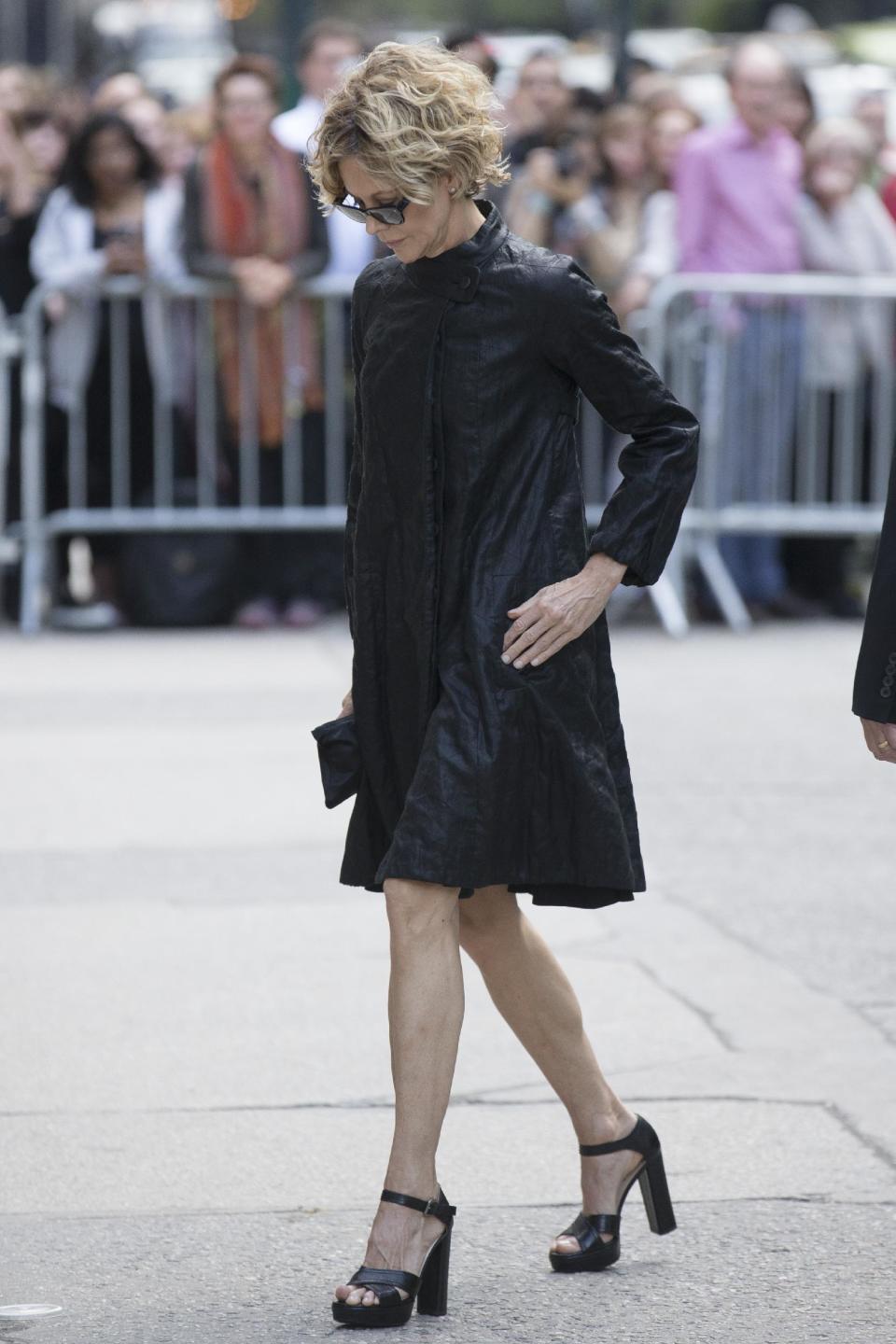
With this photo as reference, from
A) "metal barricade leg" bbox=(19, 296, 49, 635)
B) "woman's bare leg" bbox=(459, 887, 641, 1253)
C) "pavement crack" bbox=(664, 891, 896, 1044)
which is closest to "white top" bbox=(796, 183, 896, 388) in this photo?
"metal barricade leg" bbox=(19, 296, 49, 635)

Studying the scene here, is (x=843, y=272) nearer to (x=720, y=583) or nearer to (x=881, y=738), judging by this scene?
(x=720, y=583)

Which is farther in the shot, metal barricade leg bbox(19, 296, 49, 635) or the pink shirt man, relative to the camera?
the pink shirt man

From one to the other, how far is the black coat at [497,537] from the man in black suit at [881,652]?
1.18 ft

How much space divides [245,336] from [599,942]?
18.7 ft

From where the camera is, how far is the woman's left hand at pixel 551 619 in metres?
3.49

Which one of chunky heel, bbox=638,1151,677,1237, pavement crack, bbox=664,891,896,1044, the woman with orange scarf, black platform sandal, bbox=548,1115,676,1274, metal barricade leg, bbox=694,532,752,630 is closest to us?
black platform sandal, bbox=548,1115,676,1274

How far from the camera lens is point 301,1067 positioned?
471cm

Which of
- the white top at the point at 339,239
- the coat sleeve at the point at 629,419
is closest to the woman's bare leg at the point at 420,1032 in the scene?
the coat sleeve at the point at 629,419

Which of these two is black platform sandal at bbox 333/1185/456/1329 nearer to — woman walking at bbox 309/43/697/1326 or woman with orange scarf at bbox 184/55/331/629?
woman walking at bbox 309/43/697/1326

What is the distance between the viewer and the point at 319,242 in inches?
425

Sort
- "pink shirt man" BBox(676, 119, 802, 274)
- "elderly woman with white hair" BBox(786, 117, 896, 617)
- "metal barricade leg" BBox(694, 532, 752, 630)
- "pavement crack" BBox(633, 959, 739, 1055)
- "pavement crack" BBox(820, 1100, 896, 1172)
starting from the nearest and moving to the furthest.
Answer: "pavement crack" BBox(820, 1100, 896, 1172), "pavement crack" BBox(633, 959, 739, 1055), "pink shirt man" BBox(676, 119, 802, 274), "metal barricade leg" BBox(694, 532, 752, 630), "elderly woman with white hair" BBox(786, 117, 896, 617)

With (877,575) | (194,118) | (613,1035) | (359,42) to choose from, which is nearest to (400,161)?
(877,575)

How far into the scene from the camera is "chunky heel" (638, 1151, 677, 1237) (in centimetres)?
377

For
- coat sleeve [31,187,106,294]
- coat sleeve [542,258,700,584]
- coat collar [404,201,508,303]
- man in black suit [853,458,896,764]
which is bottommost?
coat sleeve [31,187,106,294]
